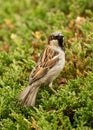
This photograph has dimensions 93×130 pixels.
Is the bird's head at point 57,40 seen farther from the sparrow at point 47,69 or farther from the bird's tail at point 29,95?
the bird's tail at point 29,95

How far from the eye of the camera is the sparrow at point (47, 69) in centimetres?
512

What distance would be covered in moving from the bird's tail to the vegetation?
0.27 feet

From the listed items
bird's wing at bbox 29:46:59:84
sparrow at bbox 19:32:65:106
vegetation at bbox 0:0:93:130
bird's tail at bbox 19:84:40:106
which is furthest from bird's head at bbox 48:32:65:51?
bird's tail at bbox 19:84:40:106

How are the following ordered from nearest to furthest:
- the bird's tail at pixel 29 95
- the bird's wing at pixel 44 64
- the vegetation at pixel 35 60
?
1. the vegetation at pixel 35 60
2. the bird's tail at pixel 29 95
3. the bird's wing at pixel 44 64

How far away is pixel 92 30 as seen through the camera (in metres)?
6.53

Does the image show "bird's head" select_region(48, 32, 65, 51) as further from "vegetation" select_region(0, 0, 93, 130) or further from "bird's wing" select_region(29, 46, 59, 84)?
"vegetation" select_region(0, 0, 93, 130)

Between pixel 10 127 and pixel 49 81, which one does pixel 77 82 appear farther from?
pixel 10 127

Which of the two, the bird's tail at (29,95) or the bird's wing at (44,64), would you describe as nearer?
the bird's tail at (29,95)

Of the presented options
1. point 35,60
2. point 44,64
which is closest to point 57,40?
point 44,64

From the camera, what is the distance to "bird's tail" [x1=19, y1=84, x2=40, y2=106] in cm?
504

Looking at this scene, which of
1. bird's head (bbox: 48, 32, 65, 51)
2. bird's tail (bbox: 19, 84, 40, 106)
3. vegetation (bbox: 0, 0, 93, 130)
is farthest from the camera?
bird's head (bbox: 48, 32, 65, 51)

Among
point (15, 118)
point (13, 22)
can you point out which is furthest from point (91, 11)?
point (15, 118)

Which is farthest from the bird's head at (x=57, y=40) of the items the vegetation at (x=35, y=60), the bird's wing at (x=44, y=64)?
the vegetation at (x=35, y=60)

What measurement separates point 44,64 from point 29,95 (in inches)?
21.8
